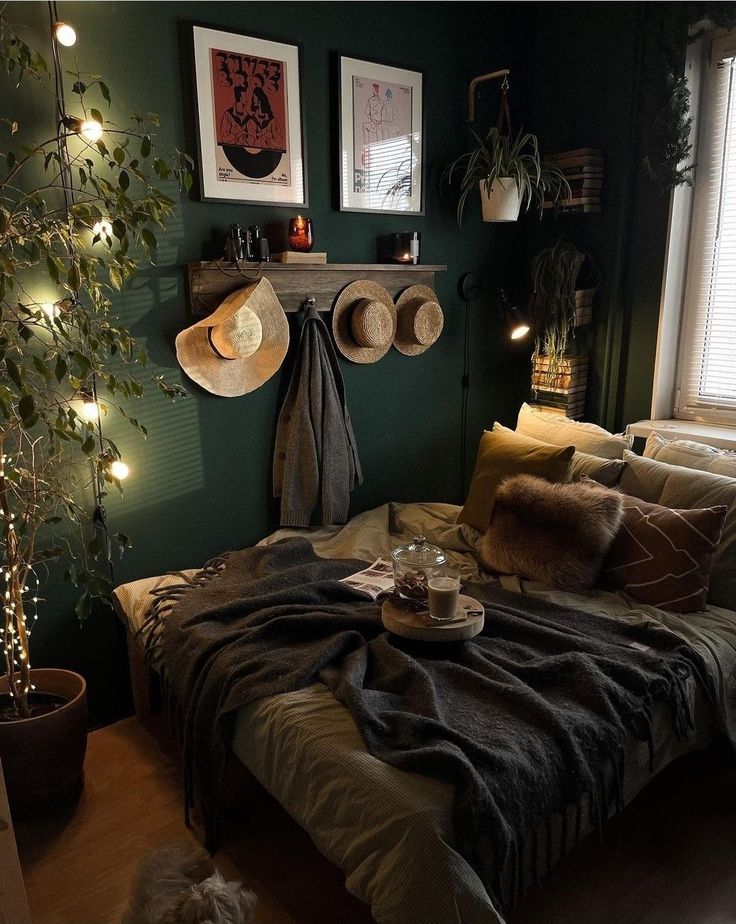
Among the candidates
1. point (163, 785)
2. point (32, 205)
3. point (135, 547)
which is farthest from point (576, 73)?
point (163, 785)


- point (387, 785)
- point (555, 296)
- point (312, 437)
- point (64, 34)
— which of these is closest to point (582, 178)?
point (555, 296)

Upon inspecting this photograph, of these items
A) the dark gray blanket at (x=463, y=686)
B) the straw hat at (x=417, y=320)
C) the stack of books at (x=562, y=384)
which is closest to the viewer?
the dark gray blanket at (x=463, y=686)

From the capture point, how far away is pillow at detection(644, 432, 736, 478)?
2.53 metres

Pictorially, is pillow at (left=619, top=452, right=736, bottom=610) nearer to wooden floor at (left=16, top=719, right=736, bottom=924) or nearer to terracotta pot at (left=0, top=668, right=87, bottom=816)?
wooden floor at (left=16, top=719, right=736, bottom=924)

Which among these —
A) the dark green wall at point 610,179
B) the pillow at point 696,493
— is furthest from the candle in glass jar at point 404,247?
the pillow at point 696,493

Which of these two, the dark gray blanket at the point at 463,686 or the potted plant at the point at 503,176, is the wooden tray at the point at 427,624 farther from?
the potted plant at the point at 503,176

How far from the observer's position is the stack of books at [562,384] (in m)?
3.38

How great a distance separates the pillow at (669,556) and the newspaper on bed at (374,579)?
0.74 m

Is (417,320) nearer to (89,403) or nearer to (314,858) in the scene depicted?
(89,403)

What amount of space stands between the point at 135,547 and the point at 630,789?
69.0 inches

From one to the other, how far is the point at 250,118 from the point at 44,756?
2.17 metres

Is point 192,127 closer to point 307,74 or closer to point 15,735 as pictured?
point 307,74

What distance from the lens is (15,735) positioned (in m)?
2.04

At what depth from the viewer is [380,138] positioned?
2979mm
